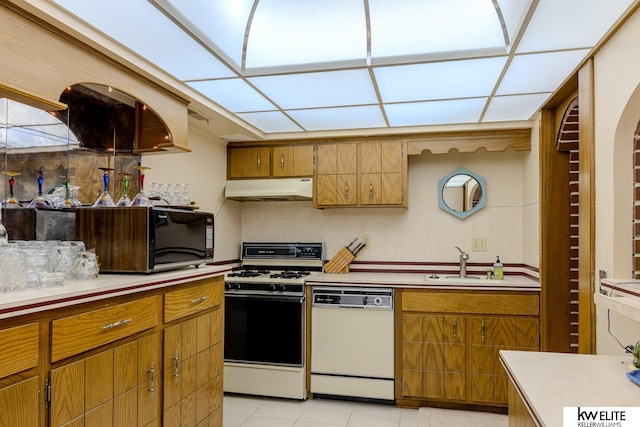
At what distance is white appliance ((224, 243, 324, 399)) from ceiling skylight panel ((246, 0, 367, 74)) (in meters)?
1.74

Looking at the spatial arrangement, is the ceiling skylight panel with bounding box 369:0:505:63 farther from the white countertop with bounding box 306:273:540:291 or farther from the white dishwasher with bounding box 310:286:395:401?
the white dishwasher with bounding box 310:286:395:401

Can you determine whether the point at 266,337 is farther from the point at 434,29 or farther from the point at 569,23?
the point at 569,23

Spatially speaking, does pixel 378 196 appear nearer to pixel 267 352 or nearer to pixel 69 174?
pixel 267 352

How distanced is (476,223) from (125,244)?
2899mm

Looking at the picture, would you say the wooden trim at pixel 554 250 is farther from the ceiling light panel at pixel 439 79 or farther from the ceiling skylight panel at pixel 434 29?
the ceiling skylight panel at pixel 434 29

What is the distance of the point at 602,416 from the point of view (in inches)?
43.8

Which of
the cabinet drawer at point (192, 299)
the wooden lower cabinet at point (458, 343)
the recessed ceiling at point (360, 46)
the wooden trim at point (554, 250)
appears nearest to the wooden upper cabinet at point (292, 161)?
the recessed ceiling at point (360, 46)

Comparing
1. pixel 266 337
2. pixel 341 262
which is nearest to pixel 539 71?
pixel 341 262

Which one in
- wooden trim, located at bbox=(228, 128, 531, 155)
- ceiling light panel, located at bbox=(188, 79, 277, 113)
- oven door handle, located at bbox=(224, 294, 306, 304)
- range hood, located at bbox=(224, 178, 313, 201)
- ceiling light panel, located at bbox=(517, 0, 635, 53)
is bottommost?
oven door handle, located at bbox=(224, 294, 306, 304)

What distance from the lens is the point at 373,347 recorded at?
3.29 metres

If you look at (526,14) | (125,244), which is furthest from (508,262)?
(125,244)

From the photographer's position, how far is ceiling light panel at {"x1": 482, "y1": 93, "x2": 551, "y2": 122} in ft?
9.27

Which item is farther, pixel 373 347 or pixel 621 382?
pixel 373 347

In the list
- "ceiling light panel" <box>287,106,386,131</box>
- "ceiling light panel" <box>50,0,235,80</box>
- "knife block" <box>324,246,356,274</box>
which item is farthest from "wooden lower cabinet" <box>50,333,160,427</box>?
"knife block" <box>324,246,356,274</box>
